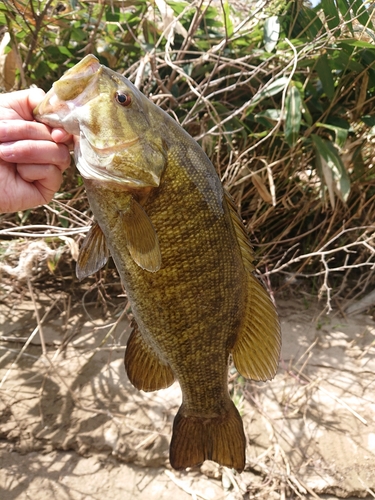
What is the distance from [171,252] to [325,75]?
1.75 metres

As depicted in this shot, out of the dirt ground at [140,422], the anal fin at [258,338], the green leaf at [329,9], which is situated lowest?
the dirt ground at [140,422]

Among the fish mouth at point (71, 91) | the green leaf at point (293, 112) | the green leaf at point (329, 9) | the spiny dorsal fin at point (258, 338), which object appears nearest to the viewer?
the fish mouth at point (71, 91)

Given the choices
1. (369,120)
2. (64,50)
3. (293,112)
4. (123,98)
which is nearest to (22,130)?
(123,98)

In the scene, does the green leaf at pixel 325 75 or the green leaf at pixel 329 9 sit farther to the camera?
the green leaf at pixel 325 75

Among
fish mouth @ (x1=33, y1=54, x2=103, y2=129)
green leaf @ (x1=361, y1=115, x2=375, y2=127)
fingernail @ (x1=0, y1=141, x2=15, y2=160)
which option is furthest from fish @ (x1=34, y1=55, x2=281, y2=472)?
green leaf @ (x1=361, y1=115, x2=375, y2=127)

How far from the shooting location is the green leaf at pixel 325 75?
223 centimetres

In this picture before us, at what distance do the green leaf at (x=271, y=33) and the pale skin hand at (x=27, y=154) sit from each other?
168 centimetres

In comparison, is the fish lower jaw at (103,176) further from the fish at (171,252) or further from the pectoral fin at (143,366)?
the pectoral fin at (143,366)

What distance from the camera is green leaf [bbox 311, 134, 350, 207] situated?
2.33m

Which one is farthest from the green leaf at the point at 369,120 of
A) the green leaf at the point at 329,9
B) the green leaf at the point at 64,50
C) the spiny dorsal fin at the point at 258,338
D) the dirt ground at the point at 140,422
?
the green leaf at the point at 64,50

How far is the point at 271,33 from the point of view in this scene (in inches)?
93.3

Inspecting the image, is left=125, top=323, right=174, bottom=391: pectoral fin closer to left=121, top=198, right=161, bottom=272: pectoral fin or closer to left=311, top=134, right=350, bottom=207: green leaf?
left=121, top=198, right=161, bottom=272: pectoral fin

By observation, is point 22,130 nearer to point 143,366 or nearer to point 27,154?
point 27,154

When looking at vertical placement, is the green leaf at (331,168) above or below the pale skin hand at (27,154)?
below
